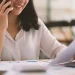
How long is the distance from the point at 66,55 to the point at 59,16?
81.1 inches

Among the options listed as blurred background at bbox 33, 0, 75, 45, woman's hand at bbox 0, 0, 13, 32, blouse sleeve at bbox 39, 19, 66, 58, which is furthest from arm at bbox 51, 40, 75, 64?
blurred background at bbox 33, 0, 75, 45

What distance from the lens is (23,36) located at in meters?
1.66

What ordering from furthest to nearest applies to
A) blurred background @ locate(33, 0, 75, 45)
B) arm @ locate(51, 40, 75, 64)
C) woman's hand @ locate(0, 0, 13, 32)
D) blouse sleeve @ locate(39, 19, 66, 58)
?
blurred background @ locate(33, 0, 75, 45)
blouse sleeve @ locate(39, 19, 66, 58)
woman's hand @ locate(0, 0, 13, 32)
arm @ locate(51, 40, 75, 64)

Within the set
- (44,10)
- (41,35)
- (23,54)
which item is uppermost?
(44,10)

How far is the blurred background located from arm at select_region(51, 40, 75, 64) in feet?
6.53

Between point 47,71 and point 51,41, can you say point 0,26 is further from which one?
point 47,71

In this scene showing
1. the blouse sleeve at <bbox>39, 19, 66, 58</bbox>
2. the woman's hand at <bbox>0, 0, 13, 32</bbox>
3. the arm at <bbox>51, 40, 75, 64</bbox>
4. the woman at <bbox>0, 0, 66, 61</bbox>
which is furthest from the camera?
the blouse sleeve at <bbox>39, 19, 66, 58</bbox>

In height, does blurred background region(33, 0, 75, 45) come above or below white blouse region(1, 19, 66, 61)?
above

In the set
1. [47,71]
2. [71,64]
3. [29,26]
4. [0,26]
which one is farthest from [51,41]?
[47,71]

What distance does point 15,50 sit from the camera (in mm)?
1585

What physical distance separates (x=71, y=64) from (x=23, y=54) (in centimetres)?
59

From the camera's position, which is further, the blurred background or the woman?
the blurred background

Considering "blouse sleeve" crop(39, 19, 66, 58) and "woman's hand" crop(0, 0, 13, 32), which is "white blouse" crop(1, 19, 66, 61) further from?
"woman's hand" crop(0, 0, 13, 32)

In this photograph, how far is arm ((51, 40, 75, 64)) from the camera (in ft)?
3.57
